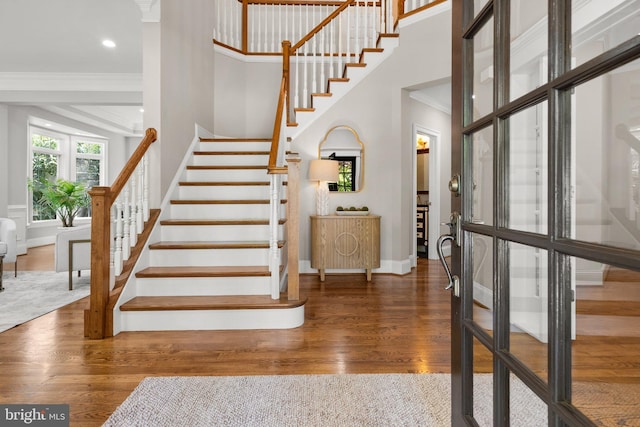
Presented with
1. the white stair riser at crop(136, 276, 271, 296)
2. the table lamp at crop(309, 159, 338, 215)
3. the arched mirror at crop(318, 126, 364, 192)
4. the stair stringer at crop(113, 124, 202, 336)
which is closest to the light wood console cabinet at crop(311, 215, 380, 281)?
the table lamp at crop(309, 159, 338, 215)

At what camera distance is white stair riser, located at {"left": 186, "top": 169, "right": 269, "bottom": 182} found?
410cm

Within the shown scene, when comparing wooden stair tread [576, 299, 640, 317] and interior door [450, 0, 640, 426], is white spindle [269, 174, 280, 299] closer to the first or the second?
interior door [450, 0, 640, 426]

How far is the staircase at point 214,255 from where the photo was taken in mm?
2641

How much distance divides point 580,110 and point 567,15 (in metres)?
0.16

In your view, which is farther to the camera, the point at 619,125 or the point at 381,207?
the point at 381,207

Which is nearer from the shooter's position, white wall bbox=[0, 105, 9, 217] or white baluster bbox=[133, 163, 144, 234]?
white baluster bbox=[133, 163, 144, 234]

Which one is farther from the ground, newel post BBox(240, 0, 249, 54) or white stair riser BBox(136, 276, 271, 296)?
newel post BBox(240, 0, 249, 54)

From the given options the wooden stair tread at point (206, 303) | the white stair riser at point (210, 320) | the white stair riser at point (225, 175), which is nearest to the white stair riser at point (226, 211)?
the white stair riser at point (225, 175)

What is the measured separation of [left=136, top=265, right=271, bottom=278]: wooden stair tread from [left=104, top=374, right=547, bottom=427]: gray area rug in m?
1.04

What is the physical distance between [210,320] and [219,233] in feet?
3.40

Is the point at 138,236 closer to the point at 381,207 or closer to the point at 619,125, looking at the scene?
the point at 381,207

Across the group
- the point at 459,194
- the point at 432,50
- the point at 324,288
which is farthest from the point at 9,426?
the point at 432,50

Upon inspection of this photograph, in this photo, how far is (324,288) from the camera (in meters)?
3.89

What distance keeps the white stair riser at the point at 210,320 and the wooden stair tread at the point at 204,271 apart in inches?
12.8
